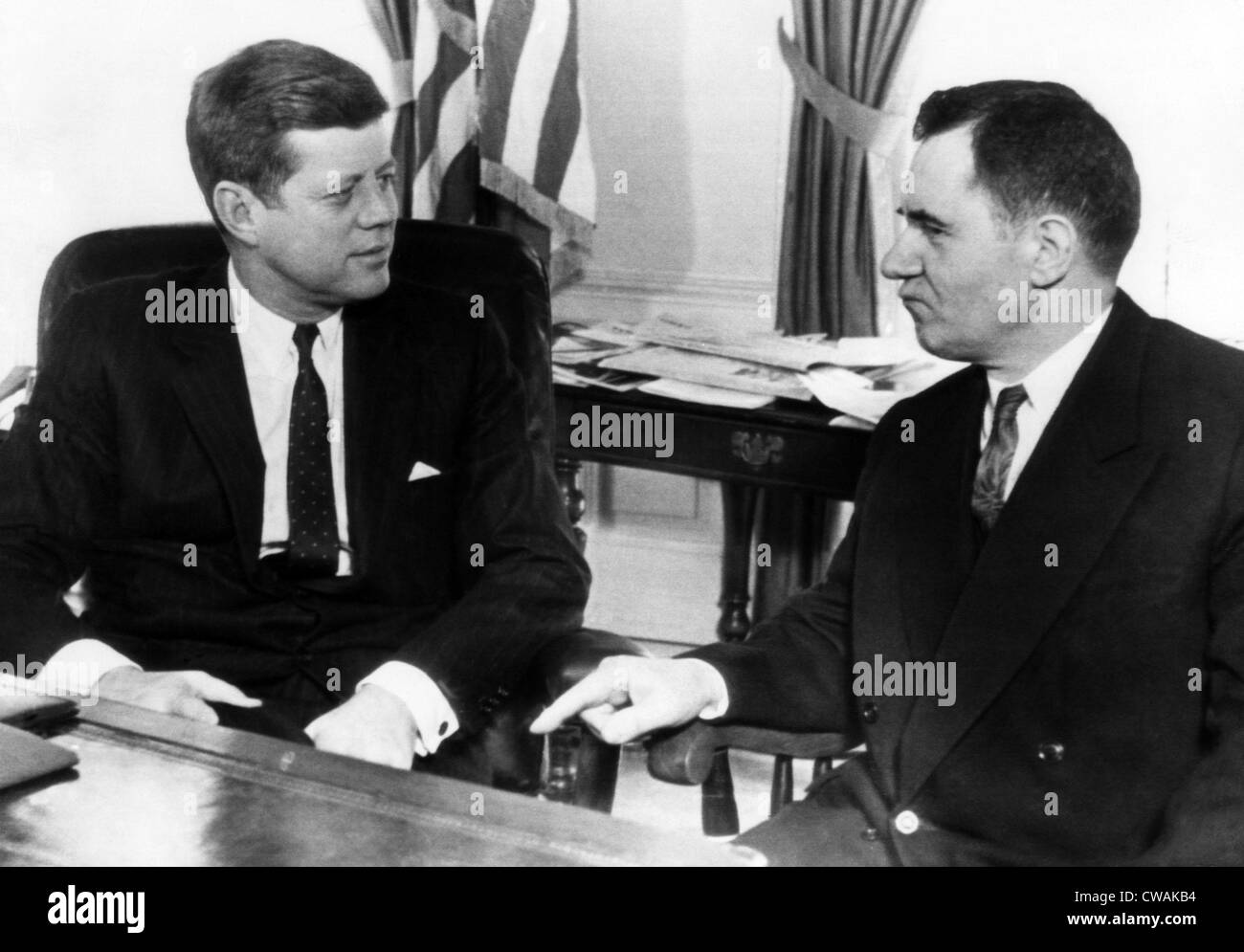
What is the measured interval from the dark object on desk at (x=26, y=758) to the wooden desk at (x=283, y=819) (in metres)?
0.01

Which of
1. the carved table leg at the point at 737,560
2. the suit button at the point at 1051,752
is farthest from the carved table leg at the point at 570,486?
the suit button at the point at 1051,752

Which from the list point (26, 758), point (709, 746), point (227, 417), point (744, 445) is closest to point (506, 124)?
point (744, 445)

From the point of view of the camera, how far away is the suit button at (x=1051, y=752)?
6.04 feet

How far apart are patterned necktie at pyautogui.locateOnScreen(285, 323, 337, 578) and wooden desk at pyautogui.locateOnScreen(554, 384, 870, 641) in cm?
68

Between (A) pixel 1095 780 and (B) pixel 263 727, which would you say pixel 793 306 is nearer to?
(B) pixel 263 727

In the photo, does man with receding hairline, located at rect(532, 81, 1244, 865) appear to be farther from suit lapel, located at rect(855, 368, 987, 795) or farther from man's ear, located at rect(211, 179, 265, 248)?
man's ear, located at rect(211, 179, 265, 248)

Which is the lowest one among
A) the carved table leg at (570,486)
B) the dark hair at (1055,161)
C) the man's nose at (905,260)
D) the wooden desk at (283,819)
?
the carved table leg at (570,486)

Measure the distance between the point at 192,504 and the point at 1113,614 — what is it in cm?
139

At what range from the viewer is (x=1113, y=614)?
1819mm

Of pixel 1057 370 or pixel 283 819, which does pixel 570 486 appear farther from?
pixel 283 819

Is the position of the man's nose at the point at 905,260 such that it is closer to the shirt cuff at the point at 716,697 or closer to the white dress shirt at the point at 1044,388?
the white dress shirt at the point at 1044,388

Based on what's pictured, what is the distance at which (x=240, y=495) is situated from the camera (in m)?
2.44

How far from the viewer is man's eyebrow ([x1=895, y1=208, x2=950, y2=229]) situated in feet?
6.42
